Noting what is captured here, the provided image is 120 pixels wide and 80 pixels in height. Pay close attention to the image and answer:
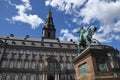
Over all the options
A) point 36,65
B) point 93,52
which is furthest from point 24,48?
point 93,52

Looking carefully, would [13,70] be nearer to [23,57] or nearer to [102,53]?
[23,57]

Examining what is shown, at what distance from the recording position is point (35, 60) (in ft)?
141

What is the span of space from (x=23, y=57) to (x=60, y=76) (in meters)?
12.0

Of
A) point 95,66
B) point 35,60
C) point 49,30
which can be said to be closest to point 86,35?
point 95,66

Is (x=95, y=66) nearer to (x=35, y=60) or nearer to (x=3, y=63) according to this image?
(x=35, y=60)

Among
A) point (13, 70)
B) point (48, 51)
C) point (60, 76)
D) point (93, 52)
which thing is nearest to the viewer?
point (93, 52)

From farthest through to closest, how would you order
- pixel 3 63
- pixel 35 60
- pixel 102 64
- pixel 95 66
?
pixel 35 60 < pixel 3 63 < pixel 102 64 < pixel 95 66

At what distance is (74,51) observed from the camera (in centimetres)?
4759

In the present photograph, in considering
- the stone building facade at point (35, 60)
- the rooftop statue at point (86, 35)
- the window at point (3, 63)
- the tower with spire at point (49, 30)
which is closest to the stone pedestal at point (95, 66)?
the rooftop statue at point (86, 35)

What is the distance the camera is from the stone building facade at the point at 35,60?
40000 mm

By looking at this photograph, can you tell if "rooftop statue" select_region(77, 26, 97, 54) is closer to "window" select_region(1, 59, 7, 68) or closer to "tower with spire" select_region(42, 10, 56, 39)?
"window" select_region(1, 59, 7, 68)

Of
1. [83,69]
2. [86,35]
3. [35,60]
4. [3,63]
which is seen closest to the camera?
[83,69]

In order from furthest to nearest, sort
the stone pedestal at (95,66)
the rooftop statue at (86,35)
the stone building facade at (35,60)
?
the stone building facade at (35,60) → the rooftop statue at (86,35) → the stone pedestal at (95,66)

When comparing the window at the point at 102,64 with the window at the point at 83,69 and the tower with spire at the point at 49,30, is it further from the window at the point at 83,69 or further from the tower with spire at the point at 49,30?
the tower with spire at the point at 49,30
